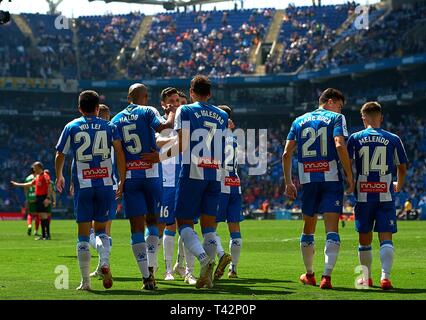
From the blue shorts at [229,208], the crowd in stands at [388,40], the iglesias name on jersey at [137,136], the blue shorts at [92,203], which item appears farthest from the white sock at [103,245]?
the crowd in stands at [388,40]

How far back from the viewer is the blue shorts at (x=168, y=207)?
1520 centimetres

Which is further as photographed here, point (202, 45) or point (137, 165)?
point (202, 45)

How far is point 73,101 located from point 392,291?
62818 mm

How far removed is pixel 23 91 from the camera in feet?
240

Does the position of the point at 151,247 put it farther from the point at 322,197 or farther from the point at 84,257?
the point at 322,197

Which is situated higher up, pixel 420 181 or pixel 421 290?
pixel 420 181

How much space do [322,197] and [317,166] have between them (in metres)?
0.42

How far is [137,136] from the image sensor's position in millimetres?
13422

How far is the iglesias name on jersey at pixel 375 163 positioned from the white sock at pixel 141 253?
2989mm

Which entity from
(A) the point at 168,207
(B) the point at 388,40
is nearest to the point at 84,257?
(A) the point at 168,207

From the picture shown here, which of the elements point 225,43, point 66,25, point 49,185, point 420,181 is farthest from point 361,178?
point 66,25

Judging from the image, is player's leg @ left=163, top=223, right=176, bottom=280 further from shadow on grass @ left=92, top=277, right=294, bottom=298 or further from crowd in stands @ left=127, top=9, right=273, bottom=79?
crowd in stands @ left=127, top=9, right=273, bottom=79

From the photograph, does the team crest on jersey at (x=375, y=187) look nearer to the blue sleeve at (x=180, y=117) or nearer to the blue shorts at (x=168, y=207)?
the blue sleeve at (x=180, y=117)

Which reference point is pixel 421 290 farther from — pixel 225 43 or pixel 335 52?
pixel 225 43
